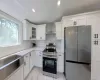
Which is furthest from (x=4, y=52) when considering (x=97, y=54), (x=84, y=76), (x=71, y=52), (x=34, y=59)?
(x=97, y=54)

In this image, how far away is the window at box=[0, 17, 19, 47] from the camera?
2.04m

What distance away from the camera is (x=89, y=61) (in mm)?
1963

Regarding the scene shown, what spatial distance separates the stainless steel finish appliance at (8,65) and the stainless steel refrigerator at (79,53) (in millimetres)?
1543

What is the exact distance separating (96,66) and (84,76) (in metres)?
0.50

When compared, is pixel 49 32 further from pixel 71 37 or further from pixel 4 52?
pixel 4 52

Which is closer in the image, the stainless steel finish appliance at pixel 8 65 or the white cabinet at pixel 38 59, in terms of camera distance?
the stainless steel finish appliance at pixel 8 65

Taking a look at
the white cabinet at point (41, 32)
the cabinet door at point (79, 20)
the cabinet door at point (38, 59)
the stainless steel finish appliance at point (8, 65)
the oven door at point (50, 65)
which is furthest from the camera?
the white cabinet at point (41, 32)

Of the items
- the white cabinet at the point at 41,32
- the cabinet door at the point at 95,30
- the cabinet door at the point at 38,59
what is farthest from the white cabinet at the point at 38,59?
the cabinet door at the point at 95,30

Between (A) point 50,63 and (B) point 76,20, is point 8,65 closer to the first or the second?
(A) point 50,63

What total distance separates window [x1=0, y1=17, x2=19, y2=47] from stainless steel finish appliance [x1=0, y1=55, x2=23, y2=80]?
53 cm

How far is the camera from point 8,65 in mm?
1347

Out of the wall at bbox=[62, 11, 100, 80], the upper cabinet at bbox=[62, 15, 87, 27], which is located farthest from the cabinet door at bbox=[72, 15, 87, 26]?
the wall at bbox=[62, 11, 100, 80]

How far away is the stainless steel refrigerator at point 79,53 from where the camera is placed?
6.47 ft

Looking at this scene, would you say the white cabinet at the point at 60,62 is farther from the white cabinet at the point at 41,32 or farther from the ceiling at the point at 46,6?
the ceiling at the point at 46,6
